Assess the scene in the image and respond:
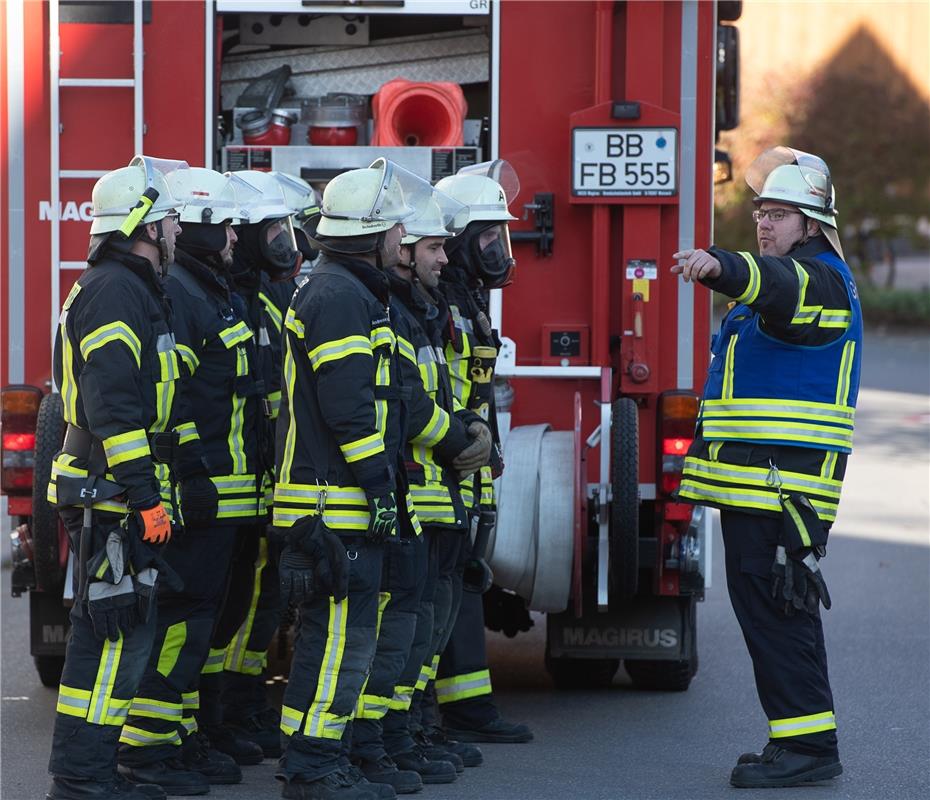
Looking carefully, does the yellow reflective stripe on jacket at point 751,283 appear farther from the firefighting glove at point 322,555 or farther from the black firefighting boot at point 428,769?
the black firefighting boot at point 428,769

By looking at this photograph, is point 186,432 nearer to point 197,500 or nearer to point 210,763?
point 197,500

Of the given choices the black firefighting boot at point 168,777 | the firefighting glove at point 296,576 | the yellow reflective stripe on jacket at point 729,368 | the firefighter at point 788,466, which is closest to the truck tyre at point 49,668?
the black firefighting boot at point 168,777

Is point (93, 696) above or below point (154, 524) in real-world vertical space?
below

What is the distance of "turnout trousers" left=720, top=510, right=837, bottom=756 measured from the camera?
215 inches

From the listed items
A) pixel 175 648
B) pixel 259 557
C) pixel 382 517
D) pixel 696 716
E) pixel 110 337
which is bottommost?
pixel 696 716

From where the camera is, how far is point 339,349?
491 centimetres

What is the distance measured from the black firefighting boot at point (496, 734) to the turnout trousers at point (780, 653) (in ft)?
3.37

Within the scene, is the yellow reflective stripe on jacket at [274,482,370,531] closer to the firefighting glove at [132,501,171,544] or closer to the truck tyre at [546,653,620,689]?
the firefighting glove at [132,501,171,544]

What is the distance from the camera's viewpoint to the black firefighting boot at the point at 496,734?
241 inches

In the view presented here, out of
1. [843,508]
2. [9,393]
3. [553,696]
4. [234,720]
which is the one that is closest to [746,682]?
[553,696]

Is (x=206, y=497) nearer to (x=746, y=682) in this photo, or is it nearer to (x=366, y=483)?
(x=366, y=483)

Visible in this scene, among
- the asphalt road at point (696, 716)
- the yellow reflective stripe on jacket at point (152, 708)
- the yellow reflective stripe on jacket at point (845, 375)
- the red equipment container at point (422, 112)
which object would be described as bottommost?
the asphalt road at point (696, 716)

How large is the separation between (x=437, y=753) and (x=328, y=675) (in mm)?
889

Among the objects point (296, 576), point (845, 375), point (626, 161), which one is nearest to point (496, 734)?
point (296, 576)
